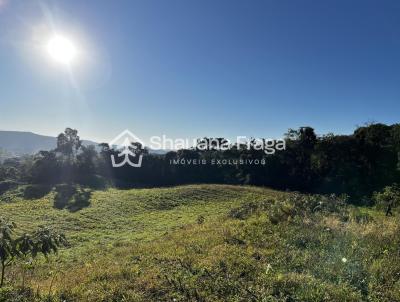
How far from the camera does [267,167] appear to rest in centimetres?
5838

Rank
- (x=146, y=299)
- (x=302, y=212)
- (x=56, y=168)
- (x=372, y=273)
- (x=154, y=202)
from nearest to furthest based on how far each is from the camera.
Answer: (x=146, y=299), (x=372, y=273), (x=302, y=212), (x=154, y=202), (x=56, y=168)

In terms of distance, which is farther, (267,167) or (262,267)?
(267,167)

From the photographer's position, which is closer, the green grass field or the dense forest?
the green grass field

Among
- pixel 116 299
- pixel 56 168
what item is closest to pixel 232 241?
pixel 116 299

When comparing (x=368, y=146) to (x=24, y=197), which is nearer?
(x=24, y=197)

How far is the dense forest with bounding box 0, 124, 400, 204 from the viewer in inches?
1946

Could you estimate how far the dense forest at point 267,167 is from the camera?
49.4 meters

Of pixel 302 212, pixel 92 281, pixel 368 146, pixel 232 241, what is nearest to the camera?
pixel 92 281

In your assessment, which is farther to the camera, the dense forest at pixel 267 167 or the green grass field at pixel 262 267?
the dense forest at pixel 267 167

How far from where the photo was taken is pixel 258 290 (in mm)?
7523

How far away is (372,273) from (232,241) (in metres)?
4.94

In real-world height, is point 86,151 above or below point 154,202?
above

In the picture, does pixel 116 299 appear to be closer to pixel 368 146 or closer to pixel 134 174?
pixel 368 146

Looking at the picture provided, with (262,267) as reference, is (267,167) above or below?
above
